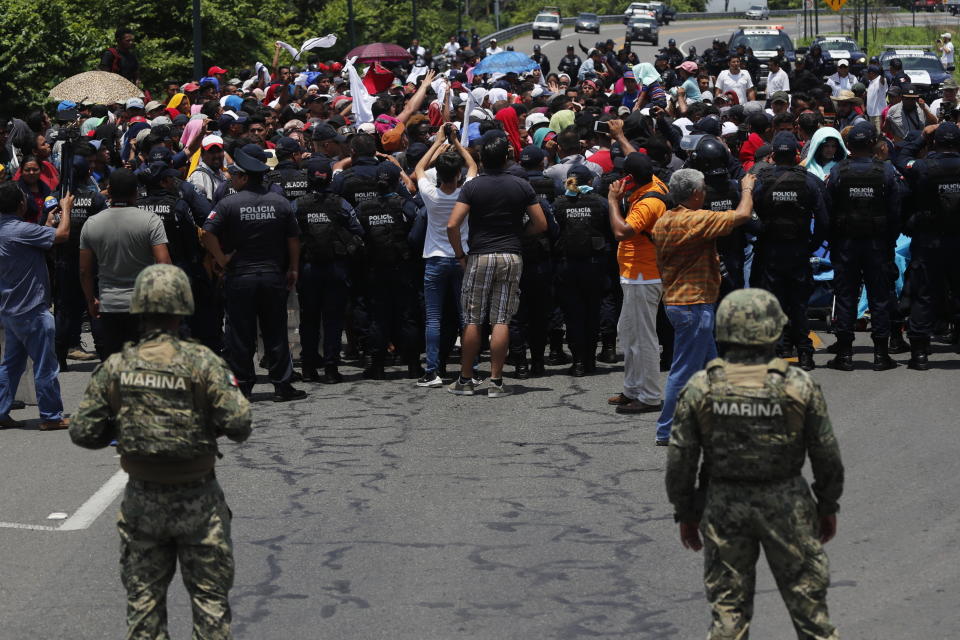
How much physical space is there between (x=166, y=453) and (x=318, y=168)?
7.13 metres

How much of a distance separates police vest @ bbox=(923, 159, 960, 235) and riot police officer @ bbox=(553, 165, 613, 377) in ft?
9.04

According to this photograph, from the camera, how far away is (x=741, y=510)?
18.1 feet

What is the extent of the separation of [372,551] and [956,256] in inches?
272

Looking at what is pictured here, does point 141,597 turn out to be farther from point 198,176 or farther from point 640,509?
point 198,176

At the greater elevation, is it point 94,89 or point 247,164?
point 94,89

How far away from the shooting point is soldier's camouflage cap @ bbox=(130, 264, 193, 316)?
5.91 m

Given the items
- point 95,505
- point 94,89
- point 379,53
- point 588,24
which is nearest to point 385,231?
point 95,505

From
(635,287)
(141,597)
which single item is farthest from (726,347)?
(635,287)

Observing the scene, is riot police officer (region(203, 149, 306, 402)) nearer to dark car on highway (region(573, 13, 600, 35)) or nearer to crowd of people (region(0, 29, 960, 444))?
crowd of people (region(0, 29, 960, 444))

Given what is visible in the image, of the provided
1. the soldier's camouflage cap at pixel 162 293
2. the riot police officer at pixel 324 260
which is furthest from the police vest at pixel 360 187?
the soldier's camouflage cap at pixel 162 293

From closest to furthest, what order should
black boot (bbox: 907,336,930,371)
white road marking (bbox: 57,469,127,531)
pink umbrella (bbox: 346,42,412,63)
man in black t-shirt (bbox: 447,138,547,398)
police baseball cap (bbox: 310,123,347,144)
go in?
white road marking (bbox: 57,469,127,531), man in black t-shirt (bbox: 447,138,547,398), black boot (bbox: 907,336,930,371), police baseball cap (bbox: 310,123,347,144), pink umbrella (bbox: 346,42,412,63)

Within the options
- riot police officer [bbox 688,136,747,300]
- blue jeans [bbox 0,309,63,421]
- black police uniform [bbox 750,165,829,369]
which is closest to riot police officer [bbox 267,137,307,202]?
blue jeans [bbox 0,309,63,421]

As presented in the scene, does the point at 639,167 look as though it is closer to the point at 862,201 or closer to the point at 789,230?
the point at 789,230

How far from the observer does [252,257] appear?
39.3ft
